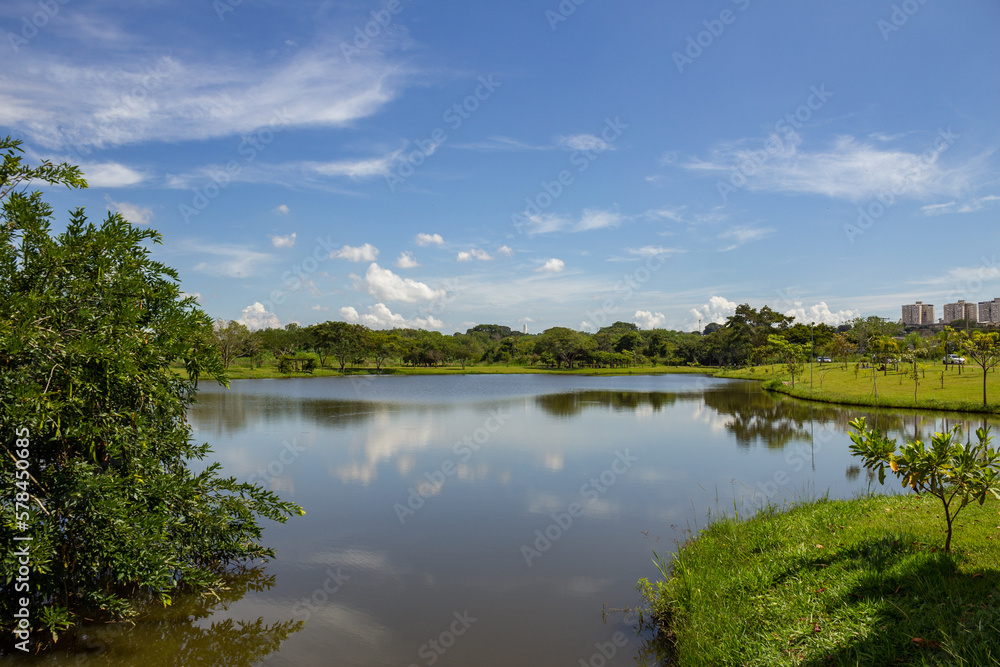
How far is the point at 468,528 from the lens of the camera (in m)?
10.2

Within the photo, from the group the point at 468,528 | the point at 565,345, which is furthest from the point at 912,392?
the point at 565,345

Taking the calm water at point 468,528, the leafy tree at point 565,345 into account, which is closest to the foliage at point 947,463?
the calm water at point 468,528

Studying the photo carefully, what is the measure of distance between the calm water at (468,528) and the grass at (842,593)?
3.23 ft

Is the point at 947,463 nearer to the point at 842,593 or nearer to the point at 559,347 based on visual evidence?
the point at 842,593

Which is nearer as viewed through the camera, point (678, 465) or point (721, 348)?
point (678, 465)

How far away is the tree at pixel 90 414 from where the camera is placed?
5285mm

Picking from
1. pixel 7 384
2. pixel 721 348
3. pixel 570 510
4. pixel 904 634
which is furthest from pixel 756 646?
pixel 721 348

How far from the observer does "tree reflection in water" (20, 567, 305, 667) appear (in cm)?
588

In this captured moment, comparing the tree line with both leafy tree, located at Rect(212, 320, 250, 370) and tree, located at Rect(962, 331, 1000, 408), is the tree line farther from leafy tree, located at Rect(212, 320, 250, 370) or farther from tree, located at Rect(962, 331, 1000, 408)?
tree, located at Rect(962, 331, 1000, 408)

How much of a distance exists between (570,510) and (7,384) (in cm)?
934

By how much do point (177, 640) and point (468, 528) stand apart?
503 cm

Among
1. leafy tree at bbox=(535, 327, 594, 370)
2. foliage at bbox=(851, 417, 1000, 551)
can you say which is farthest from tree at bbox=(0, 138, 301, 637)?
leafy tree at bbox=(535, 327, 594, 370)

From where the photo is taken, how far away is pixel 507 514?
11.0 metres

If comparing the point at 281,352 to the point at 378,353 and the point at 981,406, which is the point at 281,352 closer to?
the point at 378,353
